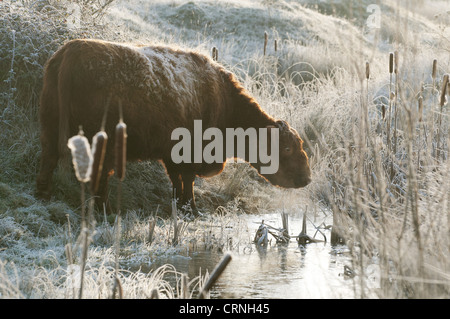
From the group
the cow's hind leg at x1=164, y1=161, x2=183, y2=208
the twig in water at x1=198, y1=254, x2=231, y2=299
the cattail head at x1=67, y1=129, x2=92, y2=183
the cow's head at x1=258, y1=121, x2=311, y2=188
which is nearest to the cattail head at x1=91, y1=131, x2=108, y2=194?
the cattail head at x1=67, y1=129, x2=92, y2=183

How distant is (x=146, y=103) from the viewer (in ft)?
20.8

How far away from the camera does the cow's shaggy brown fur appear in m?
5.92

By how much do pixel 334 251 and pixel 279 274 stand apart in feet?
3.38

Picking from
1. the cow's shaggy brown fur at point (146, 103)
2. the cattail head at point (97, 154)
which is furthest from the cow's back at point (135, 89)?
the cattail head at point (97, 154)

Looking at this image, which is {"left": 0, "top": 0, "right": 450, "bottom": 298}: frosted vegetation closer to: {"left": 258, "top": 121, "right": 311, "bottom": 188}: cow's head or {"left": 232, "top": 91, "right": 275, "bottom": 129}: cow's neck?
{"left": 258, "top": 121, "right": 311, "bottom": 188}: cow's head

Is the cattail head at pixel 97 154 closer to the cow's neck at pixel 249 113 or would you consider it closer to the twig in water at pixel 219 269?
the twig in water at pixel 219 269

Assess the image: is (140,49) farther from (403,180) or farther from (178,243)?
(403,180)

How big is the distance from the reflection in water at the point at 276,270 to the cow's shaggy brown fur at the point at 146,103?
4.82 feet

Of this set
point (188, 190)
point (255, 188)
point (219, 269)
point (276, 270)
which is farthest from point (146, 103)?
point (219, 269)

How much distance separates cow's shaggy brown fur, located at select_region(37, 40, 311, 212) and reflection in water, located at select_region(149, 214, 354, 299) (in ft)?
4.82

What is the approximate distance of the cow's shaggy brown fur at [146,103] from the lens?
233 inches

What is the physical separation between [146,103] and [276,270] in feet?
7.50

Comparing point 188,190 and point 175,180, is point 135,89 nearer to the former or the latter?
point 175,180
